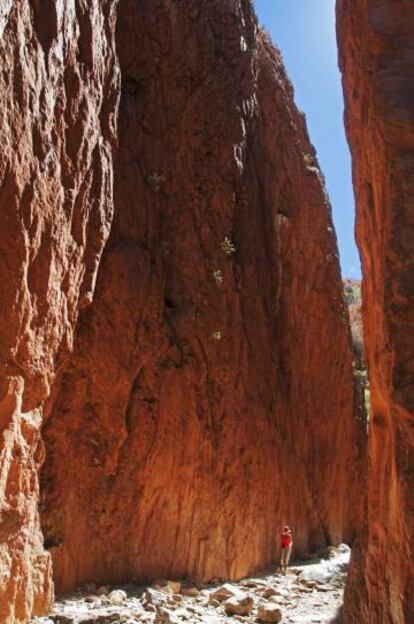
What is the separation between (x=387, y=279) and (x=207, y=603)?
7645 mm

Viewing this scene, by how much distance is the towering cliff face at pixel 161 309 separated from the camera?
9.14m

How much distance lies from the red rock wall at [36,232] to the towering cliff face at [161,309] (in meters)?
0.04

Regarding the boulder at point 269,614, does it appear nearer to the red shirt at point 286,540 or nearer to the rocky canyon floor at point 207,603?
the rocky canyon floor at point 207,603

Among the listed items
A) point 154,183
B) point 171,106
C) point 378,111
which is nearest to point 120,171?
point 154,183

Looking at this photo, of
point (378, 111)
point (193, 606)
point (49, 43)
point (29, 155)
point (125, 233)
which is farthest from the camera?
point (125, 233)

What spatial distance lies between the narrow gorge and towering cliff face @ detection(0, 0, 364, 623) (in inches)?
1.9

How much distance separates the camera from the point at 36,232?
29.9ft

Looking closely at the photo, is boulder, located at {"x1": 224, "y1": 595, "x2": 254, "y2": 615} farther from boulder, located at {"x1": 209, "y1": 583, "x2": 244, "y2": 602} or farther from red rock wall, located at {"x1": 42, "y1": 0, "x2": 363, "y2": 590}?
red rock wall, located at {"x1": 42, "y1": 0, "x2": 363, "y2": 590}

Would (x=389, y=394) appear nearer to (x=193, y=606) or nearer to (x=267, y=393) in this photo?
(x=193, y=606)

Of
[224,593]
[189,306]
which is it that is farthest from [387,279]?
[189,306]

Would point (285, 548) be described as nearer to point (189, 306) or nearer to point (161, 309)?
point (189, 306)

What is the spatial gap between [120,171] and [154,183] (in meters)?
0.89

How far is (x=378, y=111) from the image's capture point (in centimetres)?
630

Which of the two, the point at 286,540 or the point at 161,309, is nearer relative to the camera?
the point at 161,309
